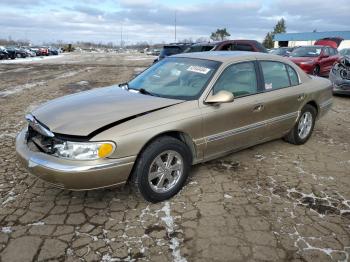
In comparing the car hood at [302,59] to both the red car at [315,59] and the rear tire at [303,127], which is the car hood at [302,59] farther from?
the rear tire at [303,127]

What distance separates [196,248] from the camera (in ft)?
10.1

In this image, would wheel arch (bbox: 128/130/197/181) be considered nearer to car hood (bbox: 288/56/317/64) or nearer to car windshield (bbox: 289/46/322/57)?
car hood (bbox: 288/56/317/64)

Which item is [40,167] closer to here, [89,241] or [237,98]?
[89,241]

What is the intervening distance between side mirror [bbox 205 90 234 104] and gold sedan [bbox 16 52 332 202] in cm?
1

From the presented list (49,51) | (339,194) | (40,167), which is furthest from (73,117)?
(49,51)

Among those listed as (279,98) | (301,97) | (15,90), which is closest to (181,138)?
(279,98)

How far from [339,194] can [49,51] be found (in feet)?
186

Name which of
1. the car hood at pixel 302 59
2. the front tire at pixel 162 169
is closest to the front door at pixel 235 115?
the front tire at pixel 162 169

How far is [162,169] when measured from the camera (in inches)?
149

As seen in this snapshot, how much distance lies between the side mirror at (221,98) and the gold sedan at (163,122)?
0.01m

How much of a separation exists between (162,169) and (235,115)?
3.91 feet

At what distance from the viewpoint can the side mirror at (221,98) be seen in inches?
157

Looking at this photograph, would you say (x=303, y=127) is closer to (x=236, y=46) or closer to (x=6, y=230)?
(x=6, y=230)

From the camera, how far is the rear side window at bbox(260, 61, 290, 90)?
4.94 meters
